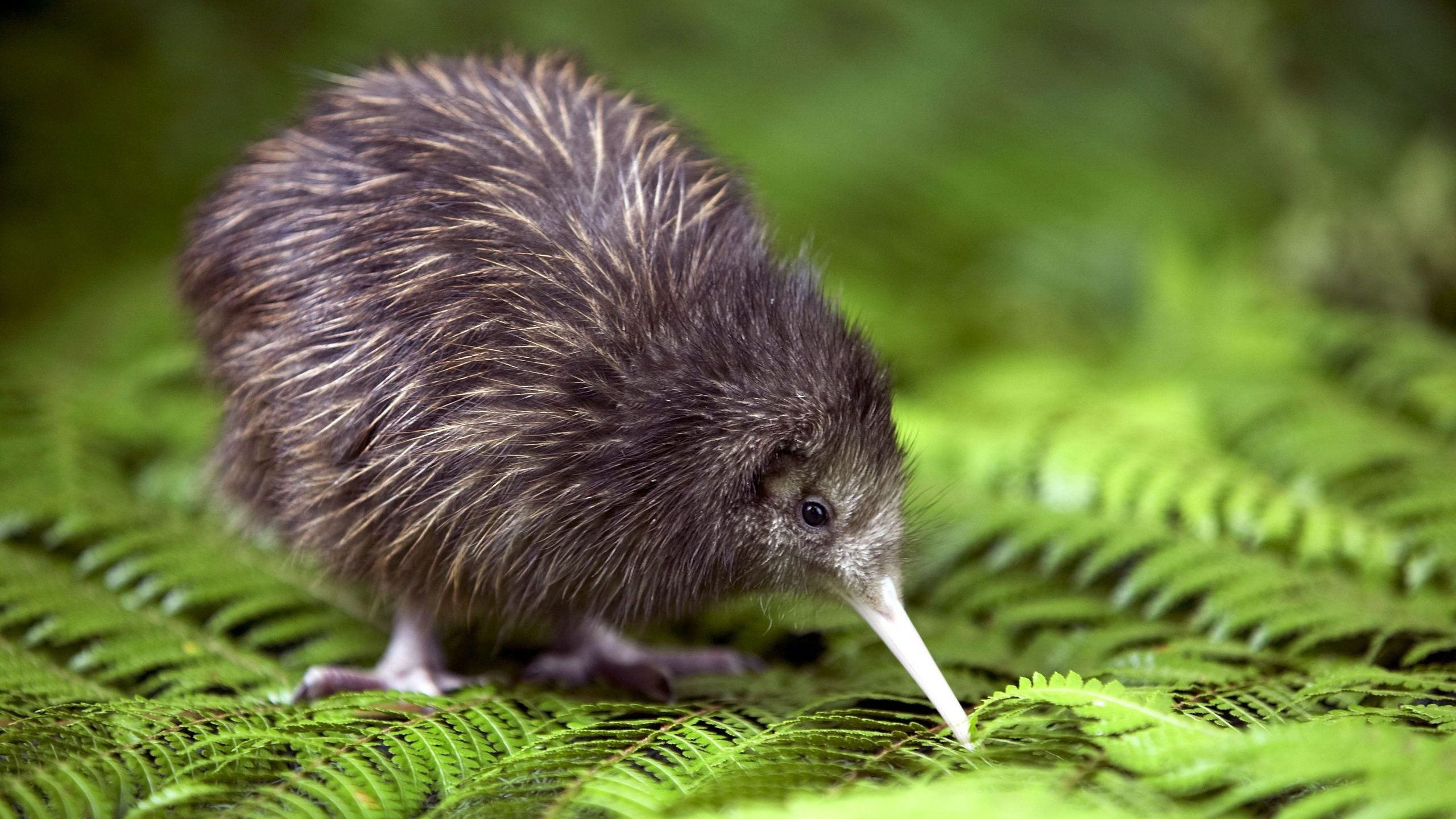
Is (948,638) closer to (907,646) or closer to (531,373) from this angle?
(907,646)

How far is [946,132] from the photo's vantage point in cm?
585

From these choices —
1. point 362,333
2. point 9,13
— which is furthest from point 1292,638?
point 9,13

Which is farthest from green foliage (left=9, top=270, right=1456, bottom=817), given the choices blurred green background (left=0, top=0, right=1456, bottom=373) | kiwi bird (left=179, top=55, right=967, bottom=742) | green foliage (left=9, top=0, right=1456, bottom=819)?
blurred green background (left=0, top=0, right=1456, bottom=373)

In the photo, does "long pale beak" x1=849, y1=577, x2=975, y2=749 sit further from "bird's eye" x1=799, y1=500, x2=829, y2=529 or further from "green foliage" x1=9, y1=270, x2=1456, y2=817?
"bird's eye" x1=799, y1=500, x2=829, y2=529

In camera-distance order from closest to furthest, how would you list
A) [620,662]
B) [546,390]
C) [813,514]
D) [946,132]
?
[546,390] < [813,514] < [620,662] < [946,132]

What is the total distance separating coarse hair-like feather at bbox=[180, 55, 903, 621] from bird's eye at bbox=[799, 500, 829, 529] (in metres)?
0.10

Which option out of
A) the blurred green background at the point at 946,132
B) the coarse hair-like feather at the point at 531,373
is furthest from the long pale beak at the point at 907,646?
the blurred green background at the point at 946,132

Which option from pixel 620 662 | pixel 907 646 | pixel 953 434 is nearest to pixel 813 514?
pixel 907 646

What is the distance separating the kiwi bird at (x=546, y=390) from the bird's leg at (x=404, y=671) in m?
0.01

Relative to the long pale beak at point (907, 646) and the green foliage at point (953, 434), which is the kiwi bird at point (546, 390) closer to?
the long pale beak at point (907, 646)

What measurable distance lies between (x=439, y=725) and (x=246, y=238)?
119cm

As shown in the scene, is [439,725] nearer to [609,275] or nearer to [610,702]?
[610,702]

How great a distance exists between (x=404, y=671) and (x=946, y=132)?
420 cm

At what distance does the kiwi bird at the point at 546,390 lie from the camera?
2.22 metres
